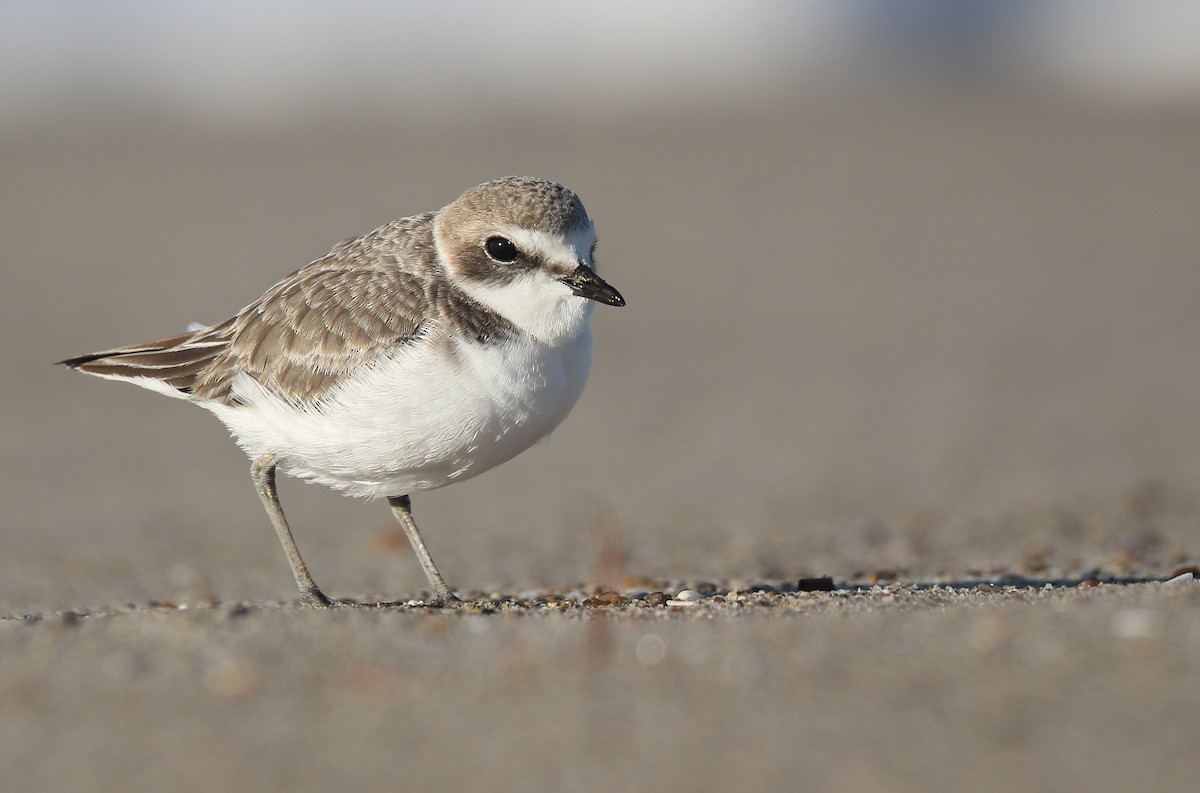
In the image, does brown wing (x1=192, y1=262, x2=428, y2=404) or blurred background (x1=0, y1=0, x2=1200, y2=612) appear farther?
blurred background (x1=0, y1=0, x2=1200, y2=612)

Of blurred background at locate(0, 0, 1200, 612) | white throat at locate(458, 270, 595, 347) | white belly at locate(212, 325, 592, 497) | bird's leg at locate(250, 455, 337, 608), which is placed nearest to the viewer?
white belly at locate(212, 325, 592, 497)

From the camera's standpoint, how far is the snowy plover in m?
5.17

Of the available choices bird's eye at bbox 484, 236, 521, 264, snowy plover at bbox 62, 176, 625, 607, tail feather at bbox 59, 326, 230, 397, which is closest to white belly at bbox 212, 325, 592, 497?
snowy plover at bbox 62, 176, 625, 607

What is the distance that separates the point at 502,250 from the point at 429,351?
19.1 inches

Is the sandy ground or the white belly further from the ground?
the white belly

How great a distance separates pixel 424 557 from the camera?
6.16 m

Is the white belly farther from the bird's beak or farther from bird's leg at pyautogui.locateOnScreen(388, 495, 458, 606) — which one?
bird's leg at pyautogui.locateOnScreen(388, 495, 458, 606)

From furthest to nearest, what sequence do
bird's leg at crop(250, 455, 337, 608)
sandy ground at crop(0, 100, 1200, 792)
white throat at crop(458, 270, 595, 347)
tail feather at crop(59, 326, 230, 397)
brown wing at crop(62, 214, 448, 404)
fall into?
tail feather at crop(59, 326, 230, 397) → bird's leg at crop(250, 455, 337, 608) → brown wing at crop(62, 214, 448, 404) → white throat at crop(458, 270, 595, 347) → sandy ground at crop(0, 100, 1200, 792)

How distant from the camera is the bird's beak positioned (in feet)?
17.0

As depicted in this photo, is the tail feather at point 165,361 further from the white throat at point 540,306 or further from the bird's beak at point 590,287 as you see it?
the bird's beak at point 590,287

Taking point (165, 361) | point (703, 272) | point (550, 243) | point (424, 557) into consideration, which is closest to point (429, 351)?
point (550, 243)

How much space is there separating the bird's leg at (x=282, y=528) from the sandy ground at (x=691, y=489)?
24.7 inches

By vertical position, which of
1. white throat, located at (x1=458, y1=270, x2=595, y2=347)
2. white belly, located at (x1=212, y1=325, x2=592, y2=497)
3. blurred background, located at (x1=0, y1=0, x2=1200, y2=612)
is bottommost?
blurred background, located at (x1=0, y1=0, x2=1200, y2=612)

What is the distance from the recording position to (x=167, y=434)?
43.2 ft
